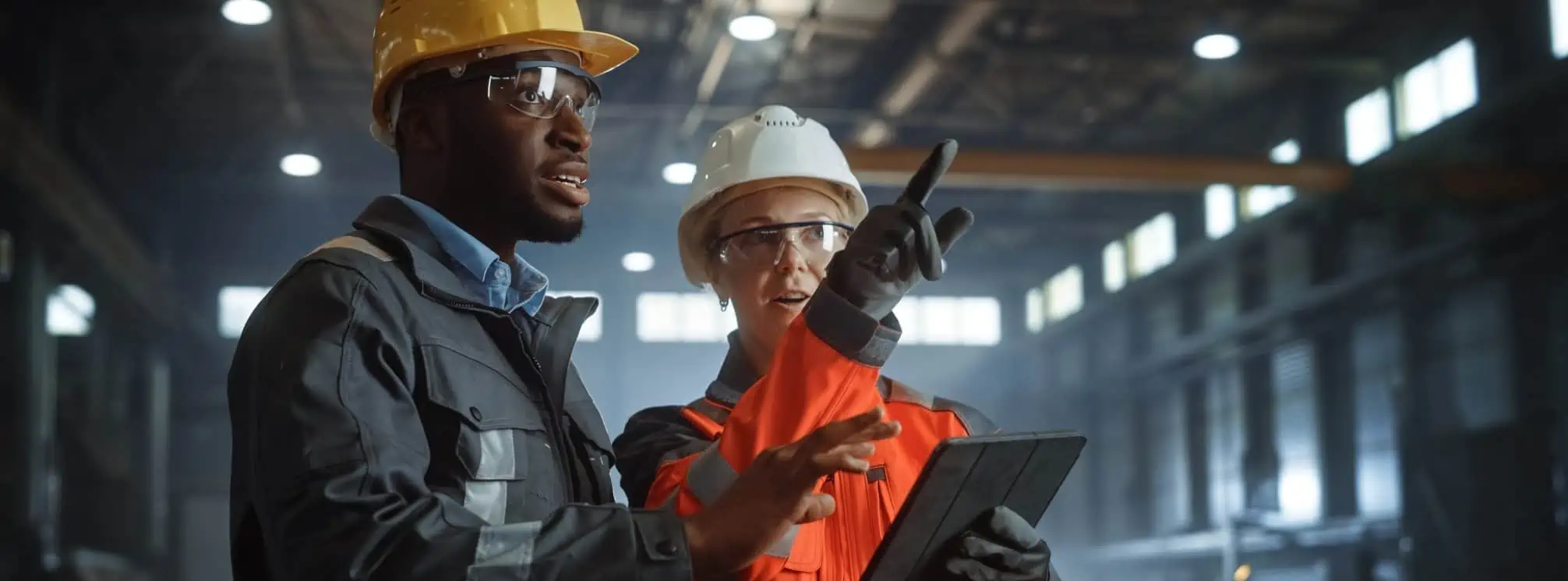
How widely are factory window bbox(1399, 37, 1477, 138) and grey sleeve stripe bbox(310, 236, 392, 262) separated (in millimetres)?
13481

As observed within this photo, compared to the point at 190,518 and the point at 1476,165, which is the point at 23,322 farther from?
the point at 1476,165

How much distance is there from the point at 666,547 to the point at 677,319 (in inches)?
653

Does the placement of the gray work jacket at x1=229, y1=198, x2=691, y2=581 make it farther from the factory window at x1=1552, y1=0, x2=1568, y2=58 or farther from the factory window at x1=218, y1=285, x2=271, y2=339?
the factory window at x1=218, y1=285, x2=271, y2=339

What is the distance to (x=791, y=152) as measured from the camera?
289 centimetres

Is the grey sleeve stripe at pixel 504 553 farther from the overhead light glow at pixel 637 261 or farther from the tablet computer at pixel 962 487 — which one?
the overhead light glow at pixel 637 261

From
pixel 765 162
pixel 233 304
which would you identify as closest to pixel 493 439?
pixel 765 162

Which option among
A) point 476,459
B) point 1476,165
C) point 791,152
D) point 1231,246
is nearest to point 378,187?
point 1231,246

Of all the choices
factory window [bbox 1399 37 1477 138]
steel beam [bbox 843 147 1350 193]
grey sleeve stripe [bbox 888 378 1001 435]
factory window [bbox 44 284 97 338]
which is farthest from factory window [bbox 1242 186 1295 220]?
grey sleeve stripe [bbox 888 378 1001 435]

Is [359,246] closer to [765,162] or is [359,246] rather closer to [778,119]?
[765,162]

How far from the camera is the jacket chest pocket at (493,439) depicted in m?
1.70

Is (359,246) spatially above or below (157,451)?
below

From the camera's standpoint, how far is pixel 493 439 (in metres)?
1.75

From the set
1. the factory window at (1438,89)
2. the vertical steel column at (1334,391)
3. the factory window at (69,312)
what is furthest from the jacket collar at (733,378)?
the vertical steel column at (1334,391)

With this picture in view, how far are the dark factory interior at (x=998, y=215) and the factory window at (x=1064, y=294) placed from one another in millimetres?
1656
